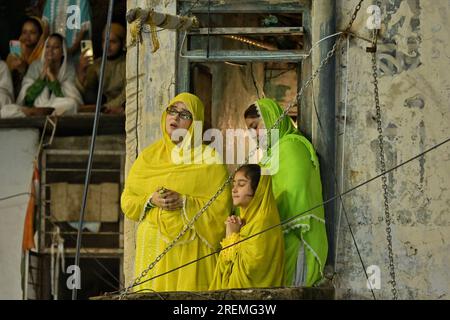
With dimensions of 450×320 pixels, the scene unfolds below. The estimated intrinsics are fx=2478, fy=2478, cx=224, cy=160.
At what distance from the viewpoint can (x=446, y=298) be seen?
51.2ft

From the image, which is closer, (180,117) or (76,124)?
(180,117)

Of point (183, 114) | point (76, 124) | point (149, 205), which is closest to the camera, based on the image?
point (149, 205)

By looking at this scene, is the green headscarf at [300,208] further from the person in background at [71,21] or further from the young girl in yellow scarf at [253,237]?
the person in background at [71,21]

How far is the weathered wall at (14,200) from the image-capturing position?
66.7ft

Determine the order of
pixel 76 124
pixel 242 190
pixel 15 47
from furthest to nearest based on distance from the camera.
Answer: pixel 15 47 → pixel 76 124 → pixel 242 190

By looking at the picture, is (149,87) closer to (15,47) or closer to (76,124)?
(76,124)

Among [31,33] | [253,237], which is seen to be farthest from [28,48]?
[253,237]

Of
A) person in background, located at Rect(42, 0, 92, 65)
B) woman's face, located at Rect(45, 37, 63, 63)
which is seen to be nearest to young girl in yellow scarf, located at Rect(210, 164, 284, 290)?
woman's face, located at Rect(45, 37, 63, 63)

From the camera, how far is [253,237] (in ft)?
49.3

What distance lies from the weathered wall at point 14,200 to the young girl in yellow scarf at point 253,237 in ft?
17.7

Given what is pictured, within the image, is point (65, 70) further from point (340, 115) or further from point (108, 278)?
point (340, 115)

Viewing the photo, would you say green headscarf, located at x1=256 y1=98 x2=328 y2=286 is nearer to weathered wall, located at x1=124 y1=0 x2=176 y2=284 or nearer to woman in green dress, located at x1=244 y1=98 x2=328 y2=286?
woman in green dress, located at x1=244 y1=98 x2=328 y2=286

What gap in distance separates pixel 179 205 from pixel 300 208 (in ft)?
2.46

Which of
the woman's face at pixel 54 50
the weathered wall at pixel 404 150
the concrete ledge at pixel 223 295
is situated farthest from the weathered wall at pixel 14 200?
the concrete ledge at pixel 223 295
